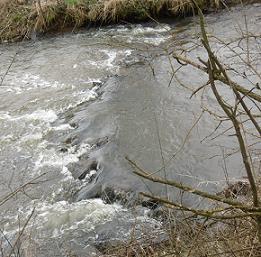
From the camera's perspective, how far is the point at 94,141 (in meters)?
5.97

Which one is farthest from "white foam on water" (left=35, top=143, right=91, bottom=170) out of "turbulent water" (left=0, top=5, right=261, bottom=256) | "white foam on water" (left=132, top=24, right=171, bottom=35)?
"white foam on water" (left=132, top=24, right=171, bottom=35)

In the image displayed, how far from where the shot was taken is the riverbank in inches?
400

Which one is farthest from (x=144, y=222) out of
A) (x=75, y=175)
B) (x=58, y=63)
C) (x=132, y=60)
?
(x=58, y=63)

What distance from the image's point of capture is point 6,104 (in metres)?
7.51

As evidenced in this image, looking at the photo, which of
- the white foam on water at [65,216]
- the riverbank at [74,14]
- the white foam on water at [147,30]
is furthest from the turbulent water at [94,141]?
the riverbank at [74,14]

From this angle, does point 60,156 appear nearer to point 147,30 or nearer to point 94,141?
point 94,141

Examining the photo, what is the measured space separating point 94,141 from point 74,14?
529 centimetres

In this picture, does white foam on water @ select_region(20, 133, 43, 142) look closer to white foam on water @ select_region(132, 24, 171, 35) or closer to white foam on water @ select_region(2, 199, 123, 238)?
white foam on water @ select_region(2, 199, 123, 238)

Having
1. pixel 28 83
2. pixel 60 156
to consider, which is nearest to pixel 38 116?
pixel 60 156

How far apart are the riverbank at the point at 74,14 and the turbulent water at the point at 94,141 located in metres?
0.99

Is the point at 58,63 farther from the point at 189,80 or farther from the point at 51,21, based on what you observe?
the point at 189,80

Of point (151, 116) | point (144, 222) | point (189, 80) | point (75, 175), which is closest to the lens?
point (144, 222)

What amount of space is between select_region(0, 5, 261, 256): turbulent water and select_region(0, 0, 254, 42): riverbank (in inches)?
Result: 39.1

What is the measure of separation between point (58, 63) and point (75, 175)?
3885 millimetres
